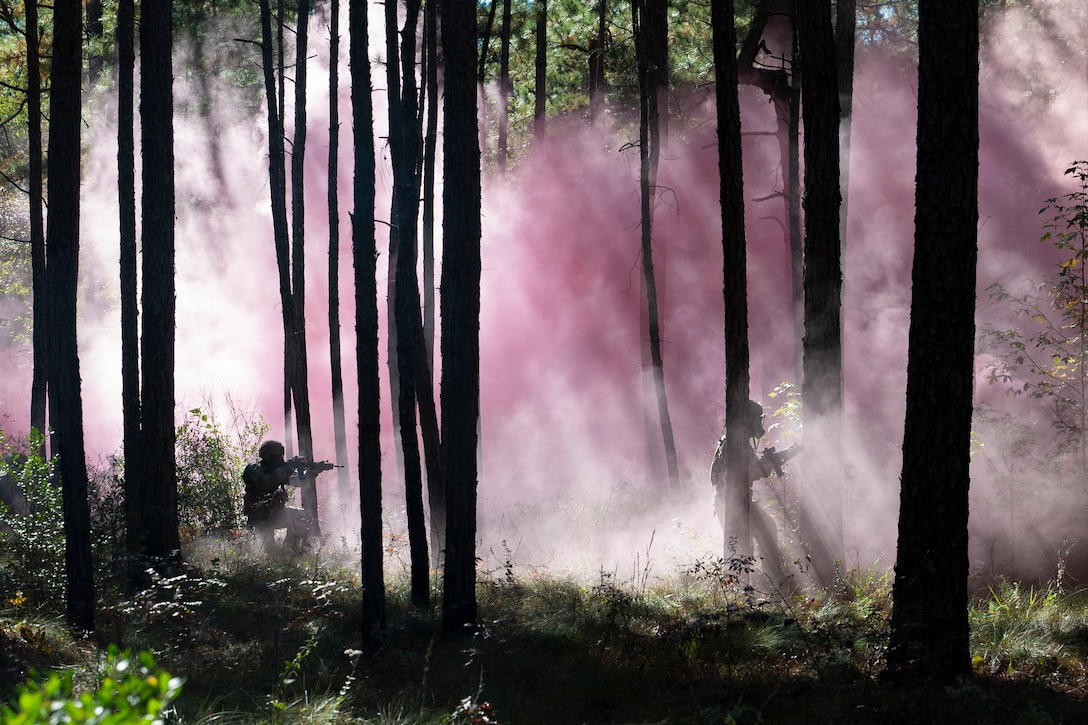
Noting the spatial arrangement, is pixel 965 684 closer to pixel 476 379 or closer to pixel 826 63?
pixel 476 379

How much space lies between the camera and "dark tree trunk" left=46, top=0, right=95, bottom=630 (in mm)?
8281

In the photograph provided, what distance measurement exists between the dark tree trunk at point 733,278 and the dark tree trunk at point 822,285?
66 cm

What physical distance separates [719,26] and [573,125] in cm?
1786

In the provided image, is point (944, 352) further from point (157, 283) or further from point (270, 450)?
point (270, 450)

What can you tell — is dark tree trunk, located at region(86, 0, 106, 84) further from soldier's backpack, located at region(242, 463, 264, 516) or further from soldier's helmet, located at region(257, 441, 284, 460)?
soldier's backpack, located at region(242, 463, 264, 516)

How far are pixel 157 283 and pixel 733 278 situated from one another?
6.49 metres

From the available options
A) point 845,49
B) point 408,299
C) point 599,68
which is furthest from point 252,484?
point 599,68

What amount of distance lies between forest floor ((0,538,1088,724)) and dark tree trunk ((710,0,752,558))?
2.90 ft

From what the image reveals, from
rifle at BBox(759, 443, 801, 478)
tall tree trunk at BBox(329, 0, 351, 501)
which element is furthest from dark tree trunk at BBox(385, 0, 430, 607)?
tall tree trunk at BBox(329, 0, 351, 501)

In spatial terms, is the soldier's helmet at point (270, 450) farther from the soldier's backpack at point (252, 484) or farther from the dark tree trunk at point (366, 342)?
the dark tree trunk at point (366, 342)

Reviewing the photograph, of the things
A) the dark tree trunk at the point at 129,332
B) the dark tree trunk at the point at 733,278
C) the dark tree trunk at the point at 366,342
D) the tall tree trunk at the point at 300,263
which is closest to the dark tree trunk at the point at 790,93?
the dark tree trunk at the point at 733,278

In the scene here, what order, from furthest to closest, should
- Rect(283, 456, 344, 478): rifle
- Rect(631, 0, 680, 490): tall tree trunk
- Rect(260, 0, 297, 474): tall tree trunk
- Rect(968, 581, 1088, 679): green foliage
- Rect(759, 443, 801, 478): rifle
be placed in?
Rect(260, 0, 297, 474): tall tree trunk, Rect(631, 0, 680, 490): tall tree trunk, Rect(283, 456, 344, 478): rifle, Rect(759, 443, 801, 478): rifle, Rect(968, 581, 1088, 679): green foliage

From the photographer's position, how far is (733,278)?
9109mm

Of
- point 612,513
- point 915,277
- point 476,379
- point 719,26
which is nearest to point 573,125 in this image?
point 612,513
